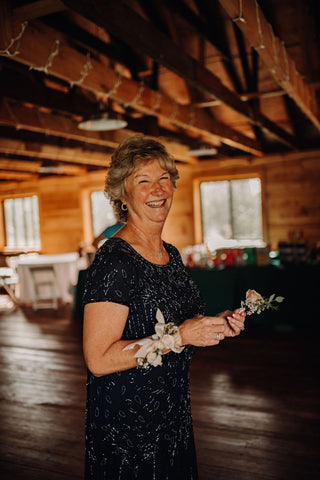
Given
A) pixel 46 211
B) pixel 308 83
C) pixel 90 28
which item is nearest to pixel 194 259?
pixel 308 83

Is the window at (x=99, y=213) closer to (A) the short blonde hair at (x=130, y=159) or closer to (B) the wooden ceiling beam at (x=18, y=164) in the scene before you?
(B) the wooden ceiling beam at (x=18, y=164)

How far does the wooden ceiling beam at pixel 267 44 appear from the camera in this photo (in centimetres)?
279

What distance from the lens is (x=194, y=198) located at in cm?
1080

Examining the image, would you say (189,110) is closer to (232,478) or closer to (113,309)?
(232,478)

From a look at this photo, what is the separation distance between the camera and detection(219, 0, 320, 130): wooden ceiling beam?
9.16ft

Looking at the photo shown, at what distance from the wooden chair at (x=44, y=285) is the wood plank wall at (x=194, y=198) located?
3.99m

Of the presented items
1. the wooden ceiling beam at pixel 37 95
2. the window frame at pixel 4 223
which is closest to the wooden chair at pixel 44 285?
the wooden ceiling beam at pixel 37 95

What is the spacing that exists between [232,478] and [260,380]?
1467mm

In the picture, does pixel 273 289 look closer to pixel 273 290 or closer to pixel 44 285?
pixel 273 290

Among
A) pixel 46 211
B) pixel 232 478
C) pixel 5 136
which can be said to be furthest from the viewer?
pixel 46 211

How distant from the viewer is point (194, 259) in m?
5.95

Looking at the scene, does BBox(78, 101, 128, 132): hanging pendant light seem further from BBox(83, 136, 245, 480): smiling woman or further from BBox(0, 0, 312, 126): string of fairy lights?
BBox(83, 136, 245, 480): smiling woman

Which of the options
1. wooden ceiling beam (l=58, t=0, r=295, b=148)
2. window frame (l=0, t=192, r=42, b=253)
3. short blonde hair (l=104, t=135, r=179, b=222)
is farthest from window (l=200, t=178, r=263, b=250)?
short blonde hair (l=104, t=135, r=179, b=222)

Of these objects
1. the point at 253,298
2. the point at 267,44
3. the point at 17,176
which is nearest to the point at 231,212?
the point at 17,176
